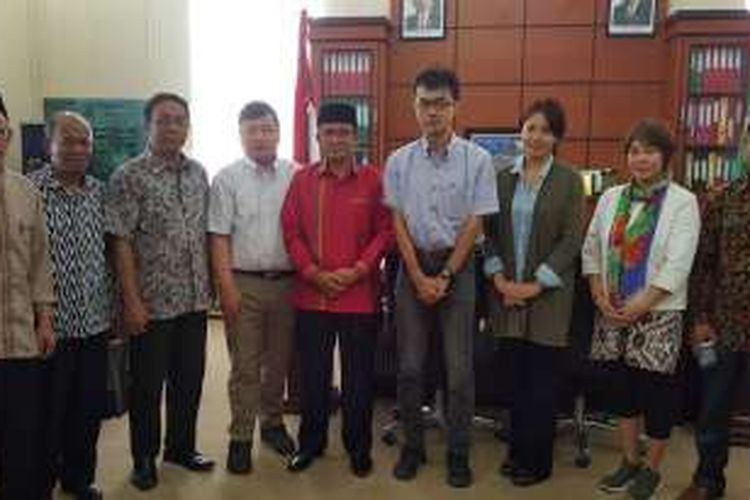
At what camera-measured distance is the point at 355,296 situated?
2859mm

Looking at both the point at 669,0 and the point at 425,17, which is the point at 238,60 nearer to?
the point at 425,17

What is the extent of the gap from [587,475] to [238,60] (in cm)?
446

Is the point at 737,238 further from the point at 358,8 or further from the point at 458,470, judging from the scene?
the point at 358,8

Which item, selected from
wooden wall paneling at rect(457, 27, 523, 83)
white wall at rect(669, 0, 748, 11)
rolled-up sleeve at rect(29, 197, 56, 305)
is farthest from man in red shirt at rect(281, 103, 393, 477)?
white wall at rect(669, 0, 748, 11)

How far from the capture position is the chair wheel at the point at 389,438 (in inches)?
131

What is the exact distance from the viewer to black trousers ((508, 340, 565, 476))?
2.85 m

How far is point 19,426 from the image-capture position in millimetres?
2256

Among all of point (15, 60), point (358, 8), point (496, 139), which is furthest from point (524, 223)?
point (15, 60)

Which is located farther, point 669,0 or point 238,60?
point 238,60

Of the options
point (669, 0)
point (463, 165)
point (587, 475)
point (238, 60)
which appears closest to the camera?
point (463, 165)

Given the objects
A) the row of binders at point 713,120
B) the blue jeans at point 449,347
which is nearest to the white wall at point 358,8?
the row of binders at point 713,120

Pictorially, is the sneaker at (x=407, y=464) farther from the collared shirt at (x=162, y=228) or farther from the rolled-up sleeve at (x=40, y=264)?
the rolled-up sleeve at (x=40, y=264)

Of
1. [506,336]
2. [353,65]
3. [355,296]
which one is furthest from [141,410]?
[353,65]

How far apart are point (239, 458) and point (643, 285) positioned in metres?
1.70
